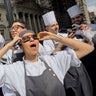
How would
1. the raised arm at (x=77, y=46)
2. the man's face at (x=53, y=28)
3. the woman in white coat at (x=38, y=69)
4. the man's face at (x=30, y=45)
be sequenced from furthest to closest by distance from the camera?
the man's face at (x=53, y=28)
the raised arm at (x=77, y=46)
the man's face at (x=30, y=45)
the woman in white coat at (x=38, y=69)

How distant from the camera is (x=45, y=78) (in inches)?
129

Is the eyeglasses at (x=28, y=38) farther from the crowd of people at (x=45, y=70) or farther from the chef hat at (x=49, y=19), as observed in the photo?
the chef hat at (x=49, y=19)

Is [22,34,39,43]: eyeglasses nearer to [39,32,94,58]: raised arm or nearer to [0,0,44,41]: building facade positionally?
[39,32,94,58]: raised arm

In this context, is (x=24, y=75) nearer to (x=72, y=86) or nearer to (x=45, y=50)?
(x=72, y=86)

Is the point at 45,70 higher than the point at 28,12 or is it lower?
higher

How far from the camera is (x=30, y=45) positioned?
11.2 feet

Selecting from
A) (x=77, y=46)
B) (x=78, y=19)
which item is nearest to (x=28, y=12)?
(x=78, y=19)

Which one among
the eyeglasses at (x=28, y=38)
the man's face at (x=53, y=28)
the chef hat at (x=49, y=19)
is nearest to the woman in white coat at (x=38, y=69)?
the eyeglasses at (x=28, y=38)

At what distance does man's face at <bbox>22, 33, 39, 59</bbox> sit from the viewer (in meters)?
3.39

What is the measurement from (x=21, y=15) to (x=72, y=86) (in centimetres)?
5993

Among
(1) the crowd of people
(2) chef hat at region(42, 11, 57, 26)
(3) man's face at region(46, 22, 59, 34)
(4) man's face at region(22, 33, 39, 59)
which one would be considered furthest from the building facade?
(4) man's face at region(22, 33, 39, 59)

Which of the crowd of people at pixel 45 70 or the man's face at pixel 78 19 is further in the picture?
the man's face at pixel 78 19

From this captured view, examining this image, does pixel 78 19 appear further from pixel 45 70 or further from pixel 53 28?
pixel 45 70

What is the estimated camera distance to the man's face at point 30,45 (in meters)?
3.39
